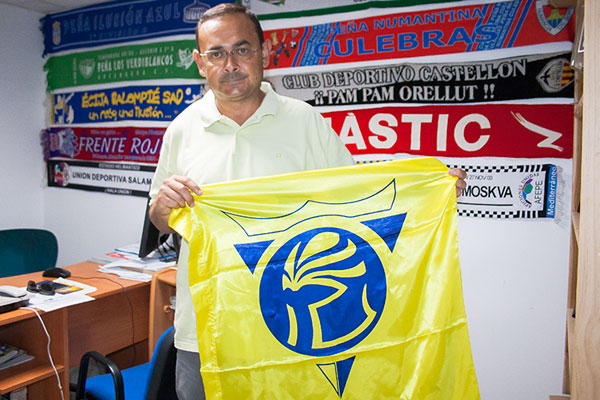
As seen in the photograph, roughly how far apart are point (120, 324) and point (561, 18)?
266 cm

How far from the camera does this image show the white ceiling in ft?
12.7

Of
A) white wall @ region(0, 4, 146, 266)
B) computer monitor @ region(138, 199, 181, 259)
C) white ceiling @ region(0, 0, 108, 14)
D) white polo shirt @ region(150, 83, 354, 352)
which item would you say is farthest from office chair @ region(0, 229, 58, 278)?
Result: white polo shirt @ region(150, 83, 354, 352)

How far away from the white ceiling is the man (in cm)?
290

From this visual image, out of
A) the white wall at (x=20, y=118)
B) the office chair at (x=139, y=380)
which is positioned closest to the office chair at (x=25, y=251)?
the white wall at (x=20, y=118)

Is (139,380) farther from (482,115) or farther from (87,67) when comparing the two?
(87,67)

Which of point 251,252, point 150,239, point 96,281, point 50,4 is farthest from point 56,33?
point 251,252

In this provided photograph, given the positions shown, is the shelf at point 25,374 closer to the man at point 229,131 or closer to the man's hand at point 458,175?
the man at point 229,131

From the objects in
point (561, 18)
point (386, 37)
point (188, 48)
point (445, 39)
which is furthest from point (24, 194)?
point (561, 18)

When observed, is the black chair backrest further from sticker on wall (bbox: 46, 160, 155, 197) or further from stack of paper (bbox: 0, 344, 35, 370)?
sticker on wall (bbox: 46, 160, 155, 197)

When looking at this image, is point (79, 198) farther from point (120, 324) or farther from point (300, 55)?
point (300, 55)

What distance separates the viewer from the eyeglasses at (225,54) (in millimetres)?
1465

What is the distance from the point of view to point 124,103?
3.78 m

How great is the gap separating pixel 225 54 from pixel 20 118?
3.40m

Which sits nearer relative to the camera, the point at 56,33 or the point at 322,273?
the point at 322,273
